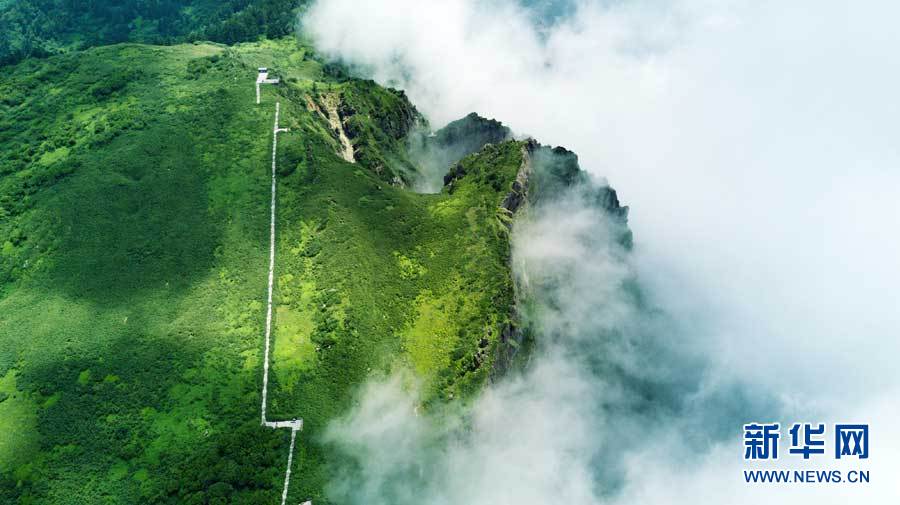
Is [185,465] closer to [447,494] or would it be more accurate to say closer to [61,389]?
[61,389]

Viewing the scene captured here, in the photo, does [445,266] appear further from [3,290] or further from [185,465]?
[3,290]

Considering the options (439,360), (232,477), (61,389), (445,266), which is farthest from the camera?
(445,266)

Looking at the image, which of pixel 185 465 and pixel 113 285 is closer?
pixel 185 465

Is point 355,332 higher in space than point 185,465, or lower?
higher

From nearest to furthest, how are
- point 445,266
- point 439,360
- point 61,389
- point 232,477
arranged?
point 232,477, point 61,389, point 439,360, point 445,266

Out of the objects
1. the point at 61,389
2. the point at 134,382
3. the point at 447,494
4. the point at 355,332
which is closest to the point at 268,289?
the point at 355,332

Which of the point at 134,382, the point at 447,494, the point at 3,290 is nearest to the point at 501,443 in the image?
the point at 447,494

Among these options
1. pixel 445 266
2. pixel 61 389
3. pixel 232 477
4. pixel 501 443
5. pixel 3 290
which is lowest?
pixel 232 477

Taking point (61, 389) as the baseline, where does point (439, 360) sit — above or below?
above

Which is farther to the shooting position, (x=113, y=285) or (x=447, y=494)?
(x=113, y=285)
